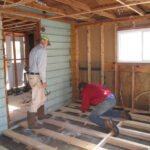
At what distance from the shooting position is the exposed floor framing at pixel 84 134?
285 centimetres

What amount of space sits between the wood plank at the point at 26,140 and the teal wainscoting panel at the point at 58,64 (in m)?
1.27

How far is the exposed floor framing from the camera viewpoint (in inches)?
112

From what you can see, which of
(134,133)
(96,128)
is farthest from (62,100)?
(134,133)

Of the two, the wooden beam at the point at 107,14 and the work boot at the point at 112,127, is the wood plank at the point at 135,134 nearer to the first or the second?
the work boot at the point at 112,127

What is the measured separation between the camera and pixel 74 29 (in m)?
5.25

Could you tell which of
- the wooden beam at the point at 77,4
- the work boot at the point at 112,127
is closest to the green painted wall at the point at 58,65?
the wooden beam at the point at 77,4

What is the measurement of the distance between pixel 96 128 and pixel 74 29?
2.99m

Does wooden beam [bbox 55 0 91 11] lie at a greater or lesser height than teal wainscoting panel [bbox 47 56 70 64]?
greater

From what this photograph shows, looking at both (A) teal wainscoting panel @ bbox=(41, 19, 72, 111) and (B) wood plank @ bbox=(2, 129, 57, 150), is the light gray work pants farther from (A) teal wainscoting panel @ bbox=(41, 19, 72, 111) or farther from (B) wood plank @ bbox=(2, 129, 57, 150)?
(A) teal wainscoting panel @ bbox=(41, 19, 72, 111)

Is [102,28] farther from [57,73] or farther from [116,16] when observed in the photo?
[57,73]

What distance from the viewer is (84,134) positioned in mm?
3311

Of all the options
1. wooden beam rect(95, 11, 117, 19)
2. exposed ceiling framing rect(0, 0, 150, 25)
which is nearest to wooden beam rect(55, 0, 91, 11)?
exposed ceiling framing rect(0, 0, 150, 25)

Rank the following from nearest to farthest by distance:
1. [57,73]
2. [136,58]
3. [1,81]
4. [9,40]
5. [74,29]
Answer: [1,81] → [136,58] → [57,73] → [74,29] → [9,40]

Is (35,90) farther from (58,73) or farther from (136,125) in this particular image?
(136,125)
